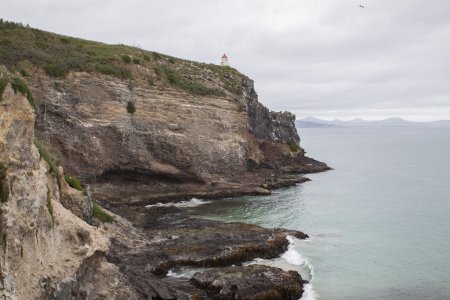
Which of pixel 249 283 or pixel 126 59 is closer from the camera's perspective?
pixel 249 283

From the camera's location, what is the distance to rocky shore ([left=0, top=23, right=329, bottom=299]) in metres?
17.3

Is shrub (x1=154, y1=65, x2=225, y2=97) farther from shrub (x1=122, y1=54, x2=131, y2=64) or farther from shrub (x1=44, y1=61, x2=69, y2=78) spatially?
shrub (x1=44, y1=61, x2=69, y2=78)

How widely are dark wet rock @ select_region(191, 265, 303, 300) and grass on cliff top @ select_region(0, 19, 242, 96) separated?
33072 mm

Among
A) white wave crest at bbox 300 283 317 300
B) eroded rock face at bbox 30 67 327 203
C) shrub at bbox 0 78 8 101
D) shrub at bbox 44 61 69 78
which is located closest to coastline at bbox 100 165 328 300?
white wave crest at bbox 300 283 317 300

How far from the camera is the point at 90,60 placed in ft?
180

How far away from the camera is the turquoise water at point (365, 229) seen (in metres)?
28.1

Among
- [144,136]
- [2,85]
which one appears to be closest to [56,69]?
[144,136]

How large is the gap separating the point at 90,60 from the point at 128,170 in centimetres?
1395

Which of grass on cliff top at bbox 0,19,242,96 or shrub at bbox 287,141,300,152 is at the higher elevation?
grass on cliff top at bbox 0,19,242,96

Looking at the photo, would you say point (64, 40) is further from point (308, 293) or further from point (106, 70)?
point (308, 293)

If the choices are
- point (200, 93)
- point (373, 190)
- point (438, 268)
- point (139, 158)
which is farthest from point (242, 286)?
point (373, 190)

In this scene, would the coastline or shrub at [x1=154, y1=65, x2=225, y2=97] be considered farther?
shrub at [x1=154, y1=65, x2=225, y2=97]

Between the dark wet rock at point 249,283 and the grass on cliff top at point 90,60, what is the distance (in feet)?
109

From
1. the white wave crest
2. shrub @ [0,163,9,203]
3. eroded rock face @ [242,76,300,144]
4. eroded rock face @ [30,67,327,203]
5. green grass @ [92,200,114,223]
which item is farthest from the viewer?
eroded rock face @ [242,76,300,144]
